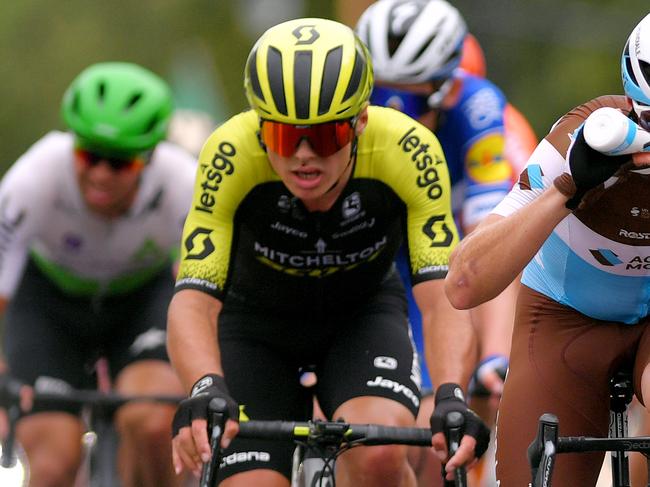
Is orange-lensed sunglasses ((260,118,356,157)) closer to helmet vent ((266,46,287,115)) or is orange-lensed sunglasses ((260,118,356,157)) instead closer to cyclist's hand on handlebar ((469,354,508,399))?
helmet vent ((266,46,287,115))

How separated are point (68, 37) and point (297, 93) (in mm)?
27920

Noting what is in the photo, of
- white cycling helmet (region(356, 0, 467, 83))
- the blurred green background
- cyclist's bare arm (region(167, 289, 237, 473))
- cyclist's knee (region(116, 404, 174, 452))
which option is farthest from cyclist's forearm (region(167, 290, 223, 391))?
the blurred green background

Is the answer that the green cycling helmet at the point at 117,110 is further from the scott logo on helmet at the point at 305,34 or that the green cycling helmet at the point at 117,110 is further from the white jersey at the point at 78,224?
the scott logo on helmet at the point at 305,34

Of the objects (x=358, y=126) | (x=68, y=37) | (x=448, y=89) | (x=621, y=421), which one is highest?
(x=68, y=37)

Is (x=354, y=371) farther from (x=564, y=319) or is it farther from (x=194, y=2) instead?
(x=194, y=2)

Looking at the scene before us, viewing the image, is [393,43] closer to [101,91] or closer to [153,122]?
[153,122]

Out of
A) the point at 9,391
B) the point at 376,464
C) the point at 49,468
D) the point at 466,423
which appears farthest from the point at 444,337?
the point at 49,468

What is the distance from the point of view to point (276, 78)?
6520 millimetres

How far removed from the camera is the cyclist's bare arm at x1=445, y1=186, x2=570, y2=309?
553 cm

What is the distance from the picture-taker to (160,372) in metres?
9.16

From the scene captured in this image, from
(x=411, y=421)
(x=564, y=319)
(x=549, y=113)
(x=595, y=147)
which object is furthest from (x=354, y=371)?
(x=549, y=113)

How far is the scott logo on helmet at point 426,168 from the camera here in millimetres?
6805

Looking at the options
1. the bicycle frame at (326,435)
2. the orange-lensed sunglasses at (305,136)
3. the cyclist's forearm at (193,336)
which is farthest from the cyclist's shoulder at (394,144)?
the bicycle frame at (326,435)

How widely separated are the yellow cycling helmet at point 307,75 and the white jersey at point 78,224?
2.79m
